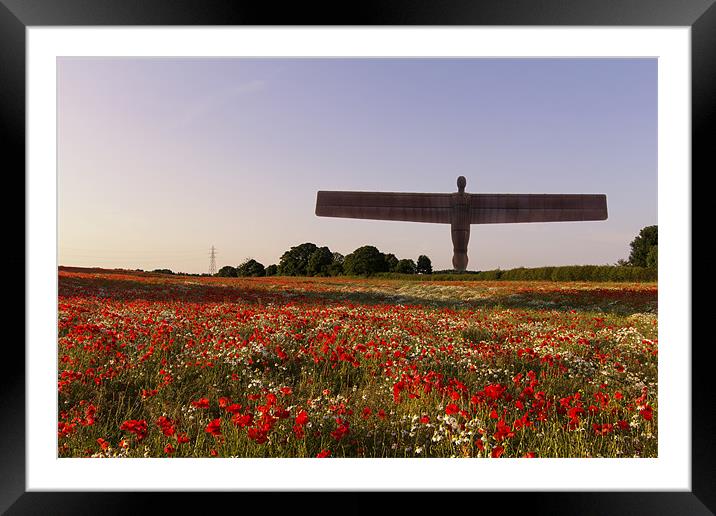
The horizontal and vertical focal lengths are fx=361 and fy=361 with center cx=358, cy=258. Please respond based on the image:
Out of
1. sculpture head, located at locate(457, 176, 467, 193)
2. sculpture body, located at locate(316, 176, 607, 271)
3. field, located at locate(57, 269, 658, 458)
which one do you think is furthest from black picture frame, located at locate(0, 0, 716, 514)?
Answer: sculpture head, located at locate(457, 176, 467, 193)

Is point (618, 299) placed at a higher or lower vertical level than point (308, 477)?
higher

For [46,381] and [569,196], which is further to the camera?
[569,196]

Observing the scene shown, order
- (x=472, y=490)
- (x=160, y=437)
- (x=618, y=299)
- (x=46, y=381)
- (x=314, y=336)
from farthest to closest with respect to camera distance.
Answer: (x=618, y=299) → (x=314, y=336) → (x=160, y=437) → (x=46, y=381) → (x=472, y=490)

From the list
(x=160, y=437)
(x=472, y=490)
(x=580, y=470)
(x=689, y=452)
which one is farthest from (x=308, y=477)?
(x=689, y=452)

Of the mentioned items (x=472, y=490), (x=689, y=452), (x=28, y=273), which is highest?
(x=28, y=273)

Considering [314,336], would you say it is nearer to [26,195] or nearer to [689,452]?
[26,195]
